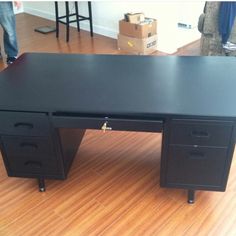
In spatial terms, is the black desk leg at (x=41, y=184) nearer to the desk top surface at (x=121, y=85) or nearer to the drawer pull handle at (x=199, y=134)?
the desk top surface at (x=121, y=85)

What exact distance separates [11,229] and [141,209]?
2.31 feet

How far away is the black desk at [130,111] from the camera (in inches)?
54.1

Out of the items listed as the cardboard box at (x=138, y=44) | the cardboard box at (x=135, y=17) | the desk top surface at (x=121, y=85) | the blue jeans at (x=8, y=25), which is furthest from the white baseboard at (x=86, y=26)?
the desk top surface at (x=121, y=85)

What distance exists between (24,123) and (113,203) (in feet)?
2.21

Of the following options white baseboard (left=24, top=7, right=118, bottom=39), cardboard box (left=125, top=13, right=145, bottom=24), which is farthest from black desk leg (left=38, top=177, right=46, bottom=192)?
white baseboard (left=24, top=7, right=118, bottom=39)

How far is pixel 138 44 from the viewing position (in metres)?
3.43

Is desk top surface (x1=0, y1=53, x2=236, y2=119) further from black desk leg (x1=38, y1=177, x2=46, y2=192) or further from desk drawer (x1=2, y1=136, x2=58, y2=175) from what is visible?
black desk leg (x1=38, y1=177, x2=46, y2=192)

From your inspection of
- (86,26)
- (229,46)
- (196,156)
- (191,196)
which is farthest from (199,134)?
(86,26)

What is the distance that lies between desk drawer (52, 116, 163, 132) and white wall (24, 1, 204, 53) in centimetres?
232

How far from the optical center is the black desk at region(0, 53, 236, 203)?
1373mm

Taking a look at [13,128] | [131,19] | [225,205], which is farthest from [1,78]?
[131,19]

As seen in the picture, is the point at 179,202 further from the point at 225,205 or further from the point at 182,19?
the point at 182,19

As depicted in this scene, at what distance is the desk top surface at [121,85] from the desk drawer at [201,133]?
0.05 meters

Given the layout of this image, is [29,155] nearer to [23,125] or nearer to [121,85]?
[23,125]
